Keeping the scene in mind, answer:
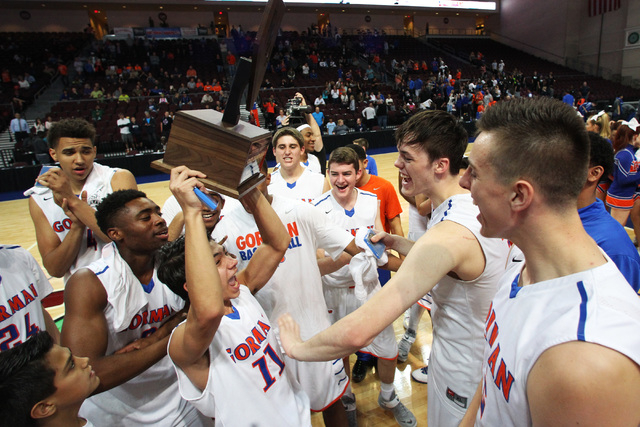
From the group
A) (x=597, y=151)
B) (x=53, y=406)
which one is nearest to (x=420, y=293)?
(x=53, y=406)

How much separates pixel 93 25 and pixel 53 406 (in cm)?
2971

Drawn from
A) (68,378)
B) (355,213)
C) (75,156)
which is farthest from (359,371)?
(75,156)

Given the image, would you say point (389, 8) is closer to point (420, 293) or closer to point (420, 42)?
point (420, 42)

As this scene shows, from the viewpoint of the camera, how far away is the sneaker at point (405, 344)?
10.9 ft

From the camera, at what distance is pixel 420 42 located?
2897cm

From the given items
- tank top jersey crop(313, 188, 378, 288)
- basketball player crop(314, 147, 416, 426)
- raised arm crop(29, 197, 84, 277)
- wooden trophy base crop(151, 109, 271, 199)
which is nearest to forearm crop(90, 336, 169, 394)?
wooden trophy base crop(151, 109, 271, 199)

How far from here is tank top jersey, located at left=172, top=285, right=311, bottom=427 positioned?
5.12ft

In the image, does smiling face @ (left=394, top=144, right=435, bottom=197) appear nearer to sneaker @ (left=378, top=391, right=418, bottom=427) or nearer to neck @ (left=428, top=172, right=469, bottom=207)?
neck @ (left=428, top=172, right=469, bottom=207)

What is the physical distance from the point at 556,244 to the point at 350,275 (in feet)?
6.39

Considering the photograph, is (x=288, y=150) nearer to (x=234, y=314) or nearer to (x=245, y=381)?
(x=234, y=314)

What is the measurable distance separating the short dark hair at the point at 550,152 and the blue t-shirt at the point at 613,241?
42.5 inches

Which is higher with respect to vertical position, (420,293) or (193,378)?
(420,293)

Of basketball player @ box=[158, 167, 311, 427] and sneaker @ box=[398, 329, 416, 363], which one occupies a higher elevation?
basketball player @ box=[158, 167, 311, 427]

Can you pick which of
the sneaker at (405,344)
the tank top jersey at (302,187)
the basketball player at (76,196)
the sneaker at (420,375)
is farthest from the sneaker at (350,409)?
the basketball player at (76,196)
